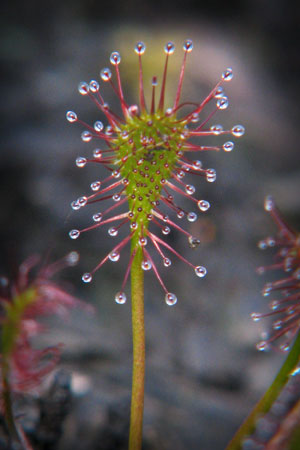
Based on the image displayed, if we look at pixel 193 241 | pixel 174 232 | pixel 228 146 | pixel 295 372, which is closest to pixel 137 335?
pixel 193 241

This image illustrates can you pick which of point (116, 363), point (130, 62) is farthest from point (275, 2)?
point (116, 363)

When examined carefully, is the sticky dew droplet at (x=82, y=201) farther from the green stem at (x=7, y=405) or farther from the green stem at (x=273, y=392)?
the green stem at (x=273, y=392)

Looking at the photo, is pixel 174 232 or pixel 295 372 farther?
pixel 174 232

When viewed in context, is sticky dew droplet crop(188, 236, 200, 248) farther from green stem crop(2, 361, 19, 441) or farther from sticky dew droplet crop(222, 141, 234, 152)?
green stem crop(2, 361, 19, 441)

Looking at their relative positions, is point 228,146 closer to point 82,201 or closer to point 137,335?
point 82,201

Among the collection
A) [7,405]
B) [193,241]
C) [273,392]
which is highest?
[193,241]

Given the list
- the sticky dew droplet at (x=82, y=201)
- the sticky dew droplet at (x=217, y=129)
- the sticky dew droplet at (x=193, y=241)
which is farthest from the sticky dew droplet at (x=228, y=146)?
the sticky dew droplet at (x=82, y=201)
